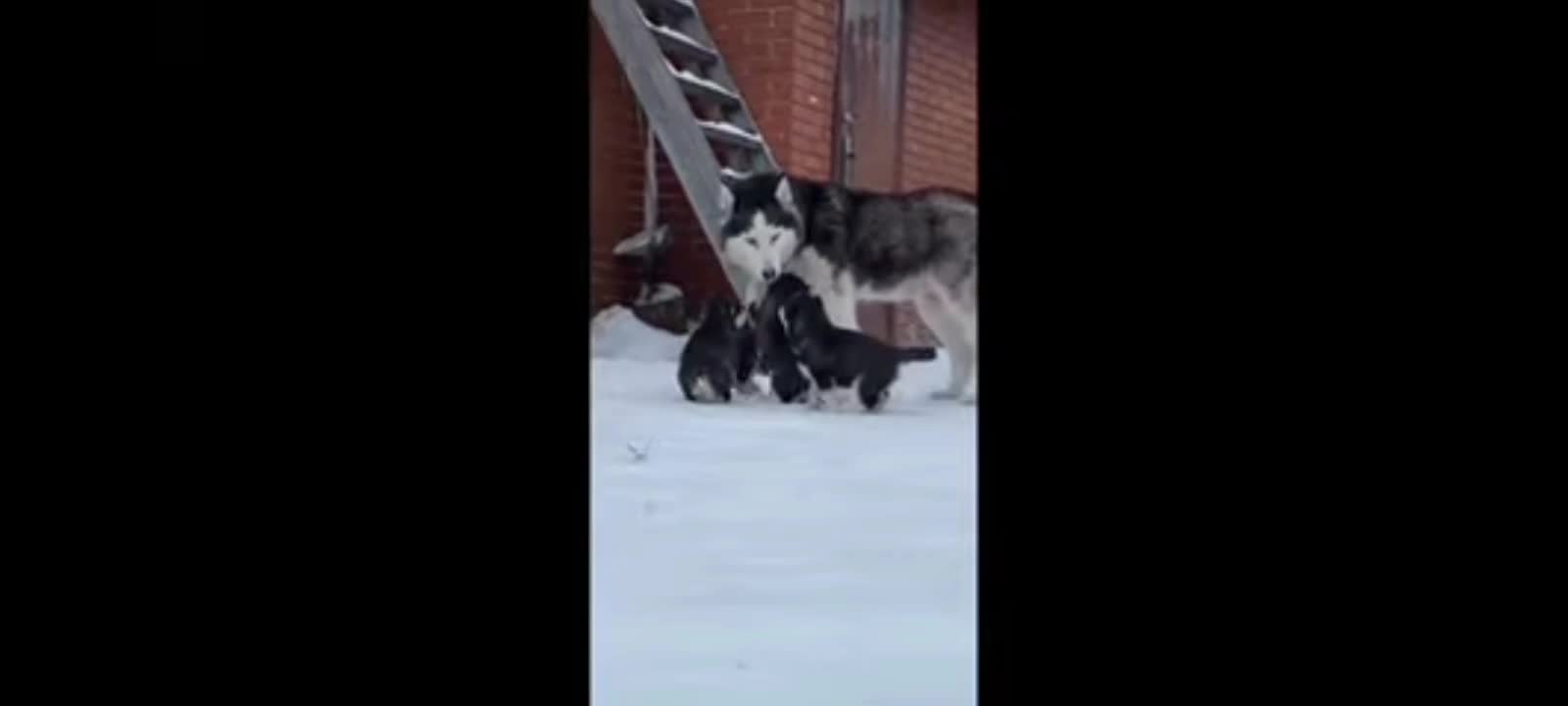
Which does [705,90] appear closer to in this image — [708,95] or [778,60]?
[708,95]

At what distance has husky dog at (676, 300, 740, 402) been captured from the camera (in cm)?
501

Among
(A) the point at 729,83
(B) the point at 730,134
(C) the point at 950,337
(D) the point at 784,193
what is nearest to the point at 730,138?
(B) the point at 730,134

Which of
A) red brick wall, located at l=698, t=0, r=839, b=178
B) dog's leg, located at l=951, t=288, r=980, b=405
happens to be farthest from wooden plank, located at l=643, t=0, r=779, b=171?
dog's leg, located at l=951, t=288, r=980, b=405

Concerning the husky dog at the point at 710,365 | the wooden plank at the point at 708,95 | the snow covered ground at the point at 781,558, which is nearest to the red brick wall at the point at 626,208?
the wooden plank at the point at 708,95

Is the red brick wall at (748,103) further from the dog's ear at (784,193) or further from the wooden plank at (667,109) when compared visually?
the dog's ear at (784,193)

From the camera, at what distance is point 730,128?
6016 mm

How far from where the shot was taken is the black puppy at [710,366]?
5.01 meters

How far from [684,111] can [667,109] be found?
2.3 inches
